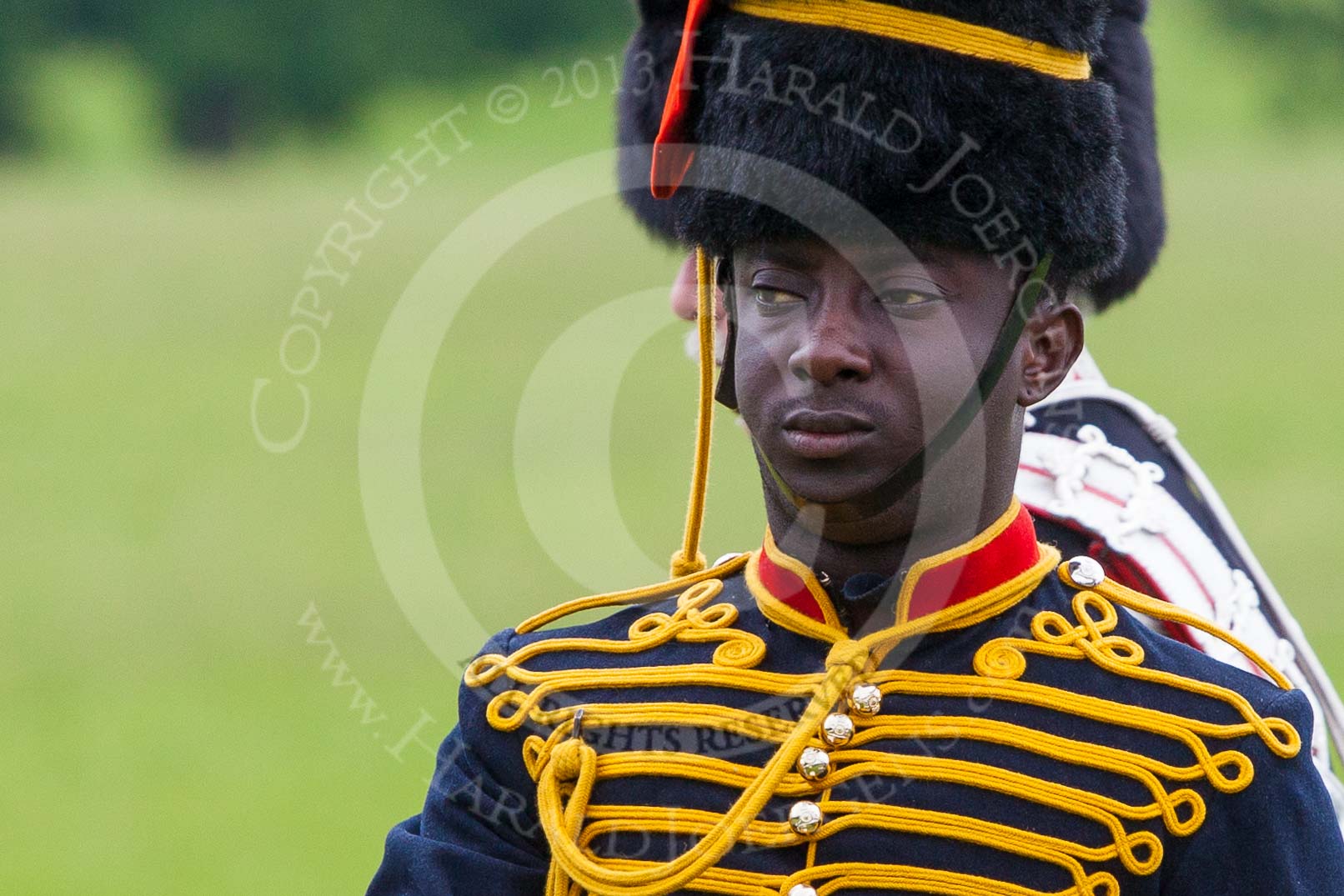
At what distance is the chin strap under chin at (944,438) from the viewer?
2057 millimetres

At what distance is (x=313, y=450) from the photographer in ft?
37.2

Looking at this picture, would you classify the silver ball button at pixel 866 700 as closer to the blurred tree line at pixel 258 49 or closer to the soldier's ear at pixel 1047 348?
the soldier's ear at pixel 1047 348

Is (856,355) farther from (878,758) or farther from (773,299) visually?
(878,758)

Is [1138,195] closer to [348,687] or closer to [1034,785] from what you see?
[1034,785]

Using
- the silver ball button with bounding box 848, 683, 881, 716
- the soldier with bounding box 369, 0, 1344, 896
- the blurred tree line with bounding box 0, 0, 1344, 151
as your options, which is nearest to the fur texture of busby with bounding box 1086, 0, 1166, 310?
the soldier with bounding box 369, 0, 1344, 896

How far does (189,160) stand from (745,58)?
17187mm

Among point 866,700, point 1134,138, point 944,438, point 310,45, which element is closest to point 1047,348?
point 944,438

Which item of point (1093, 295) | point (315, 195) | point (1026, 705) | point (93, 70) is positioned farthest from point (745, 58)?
point (93, 70)

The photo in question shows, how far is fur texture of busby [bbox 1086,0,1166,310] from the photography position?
316 centimetres

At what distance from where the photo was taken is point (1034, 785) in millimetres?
2037

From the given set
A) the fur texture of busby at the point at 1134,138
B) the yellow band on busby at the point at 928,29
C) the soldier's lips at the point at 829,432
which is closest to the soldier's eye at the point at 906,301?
the soldier's lips at the point at 829,432

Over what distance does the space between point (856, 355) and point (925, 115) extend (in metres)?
0.26

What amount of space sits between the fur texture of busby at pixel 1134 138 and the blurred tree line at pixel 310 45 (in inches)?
571

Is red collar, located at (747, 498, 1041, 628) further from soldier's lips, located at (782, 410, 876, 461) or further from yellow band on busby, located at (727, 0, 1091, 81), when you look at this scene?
yellow band on busby, located at (727, 0, 1091, 81)
